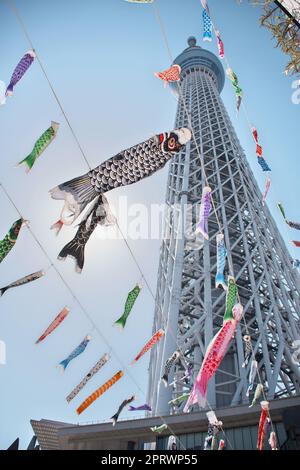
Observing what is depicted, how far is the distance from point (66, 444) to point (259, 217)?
87.2 feet

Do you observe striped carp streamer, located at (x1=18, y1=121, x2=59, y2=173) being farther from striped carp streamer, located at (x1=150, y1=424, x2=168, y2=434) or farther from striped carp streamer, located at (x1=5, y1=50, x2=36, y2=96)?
striped carp streamer, located at (x1=150, y1=424, x2=168, y2=434)

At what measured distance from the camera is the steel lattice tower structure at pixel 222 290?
910 inches

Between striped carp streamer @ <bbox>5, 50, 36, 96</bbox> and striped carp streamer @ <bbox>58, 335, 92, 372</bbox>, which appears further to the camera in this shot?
striped carp streamer @ <bbox>58, 335, 92, 372</bbox>

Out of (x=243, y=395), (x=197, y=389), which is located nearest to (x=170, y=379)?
(x=243, y=395)

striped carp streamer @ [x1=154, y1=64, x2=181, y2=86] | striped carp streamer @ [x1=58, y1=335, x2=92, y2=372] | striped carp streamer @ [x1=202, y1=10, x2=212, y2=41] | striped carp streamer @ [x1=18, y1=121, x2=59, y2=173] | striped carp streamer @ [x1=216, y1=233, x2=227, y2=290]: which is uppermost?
striped carp streamer @ [x1=202, y1=10, x2=212, y2=41]

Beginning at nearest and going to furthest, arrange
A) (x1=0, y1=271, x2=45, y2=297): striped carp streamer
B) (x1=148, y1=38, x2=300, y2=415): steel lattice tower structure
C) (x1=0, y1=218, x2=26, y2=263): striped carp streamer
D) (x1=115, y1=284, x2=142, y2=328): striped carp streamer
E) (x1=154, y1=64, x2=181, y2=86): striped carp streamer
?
(x1=0, y1=218, x2=26, y2=263): striped carp streamer
(x1=0, y1=271, x2=45, y2=297): striped carp streamer
(x1=154, y1=64, x2=181, y2=86): striped carp streamer
(x1=115, y1=284, x2=142, y2=328): striped carp streamer
(x1=148, y1=38, x2=300, y2=415): steel lattice tower structure

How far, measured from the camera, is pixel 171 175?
42094 mm

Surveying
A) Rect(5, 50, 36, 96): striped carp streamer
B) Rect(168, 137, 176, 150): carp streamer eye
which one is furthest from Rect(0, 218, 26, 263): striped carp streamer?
Rect(168, 137, 176, 150): carp streamer eye

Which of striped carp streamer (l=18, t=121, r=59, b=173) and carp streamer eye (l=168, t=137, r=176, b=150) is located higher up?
striped carp streamer (l=18, t=121, r=59, b=173)

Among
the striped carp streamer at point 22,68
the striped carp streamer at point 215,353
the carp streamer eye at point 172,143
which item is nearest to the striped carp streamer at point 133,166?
the carp streamer eye at point 172,143

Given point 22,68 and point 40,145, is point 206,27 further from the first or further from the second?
point 40,145

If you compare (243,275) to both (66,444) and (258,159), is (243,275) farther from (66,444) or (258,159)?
(66,444)

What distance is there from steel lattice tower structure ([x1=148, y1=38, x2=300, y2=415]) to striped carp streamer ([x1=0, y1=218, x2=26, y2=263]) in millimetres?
8539

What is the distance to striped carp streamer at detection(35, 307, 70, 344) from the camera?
1308 centimetres
